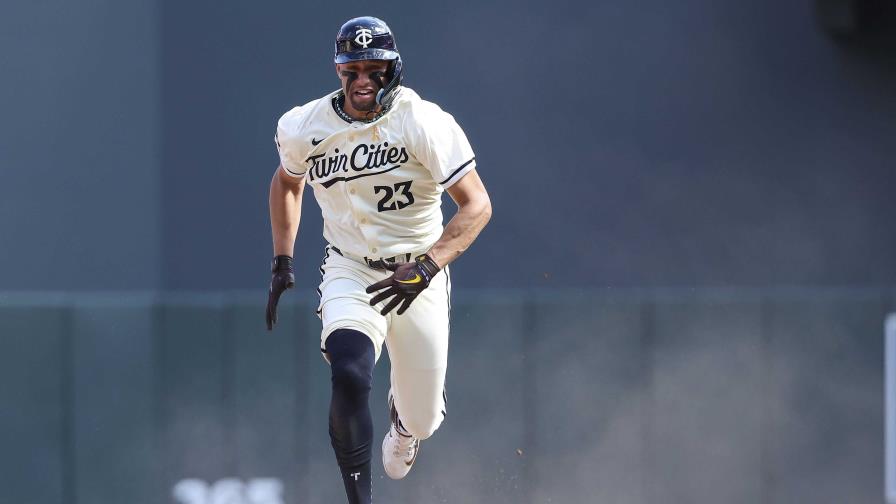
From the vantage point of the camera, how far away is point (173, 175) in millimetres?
8094

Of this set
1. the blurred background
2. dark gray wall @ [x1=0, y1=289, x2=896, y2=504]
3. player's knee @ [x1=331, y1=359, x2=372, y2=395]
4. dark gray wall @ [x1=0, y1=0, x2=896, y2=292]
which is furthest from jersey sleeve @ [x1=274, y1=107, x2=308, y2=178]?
dark gray wall @ [x1=0, y1=0, x2=896, y2=292]

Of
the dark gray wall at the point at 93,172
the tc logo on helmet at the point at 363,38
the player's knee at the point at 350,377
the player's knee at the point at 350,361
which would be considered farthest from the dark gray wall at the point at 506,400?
the tc logo on helmet at the point at 363,38

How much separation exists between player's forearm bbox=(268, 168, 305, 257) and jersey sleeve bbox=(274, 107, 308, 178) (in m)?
0.18

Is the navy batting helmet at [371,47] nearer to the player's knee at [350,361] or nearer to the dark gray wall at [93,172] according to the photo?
the player's knee at [350,361]

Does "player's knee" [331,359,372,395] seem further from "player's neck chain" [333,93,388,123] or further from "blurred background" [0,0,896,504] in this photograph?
"blurred background" [0,0,896,504]

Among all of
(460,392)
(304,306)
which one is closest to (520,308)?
(460,392)

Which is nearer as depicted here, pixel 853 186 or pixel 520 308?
pixel 520 308

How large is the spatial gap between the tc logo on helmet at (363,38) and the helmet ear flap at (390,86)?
12cm

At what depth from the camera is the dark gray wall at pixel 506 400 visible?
257 inches

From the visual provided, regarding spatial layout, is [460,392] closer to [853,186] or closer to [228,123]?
[228,123]

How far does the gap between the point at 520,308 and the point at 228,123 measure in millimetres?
2444

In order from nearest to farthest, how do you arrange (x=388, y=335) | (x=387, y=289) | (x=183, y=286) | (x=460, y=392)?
(x=387, y=289) < (x=388, y=335) < (x=460, y=392) < (x=183, y=286)

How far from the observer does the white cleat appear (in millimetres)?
5773

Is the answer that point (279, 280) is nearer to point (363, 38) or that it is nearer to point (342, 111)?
point (342, 111)
